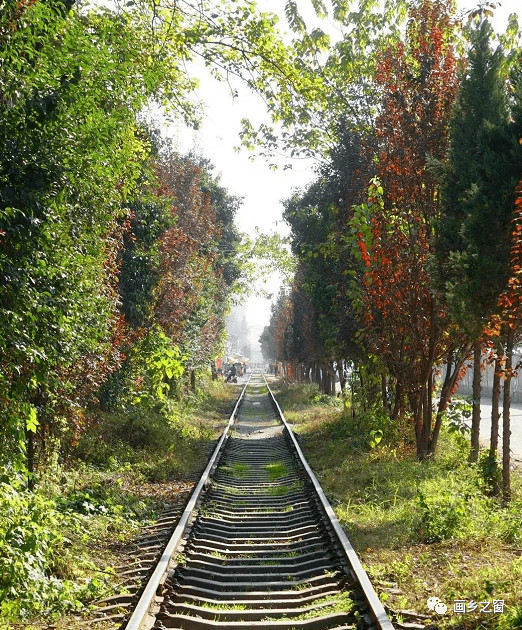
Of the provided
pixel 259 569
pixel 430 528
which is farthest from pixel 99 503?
pixel 430 528

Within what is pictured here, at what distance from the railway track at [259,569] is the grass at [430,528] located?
321mm

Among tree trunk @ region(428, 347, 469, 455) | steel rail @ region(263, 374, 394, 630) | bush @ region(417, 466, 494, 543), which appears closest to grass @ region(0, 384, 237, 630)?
steel rail @ region(263, 374, 394, 630)

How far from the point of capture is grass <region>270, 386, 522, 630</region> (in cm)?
579

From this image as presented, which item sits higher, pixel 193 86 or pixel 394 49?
pixel 394 49

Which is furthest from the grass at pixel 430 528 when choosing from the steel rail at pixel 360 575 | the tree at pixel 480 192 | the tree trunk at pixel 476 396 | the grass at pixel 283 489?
the tree at pixel 480 192

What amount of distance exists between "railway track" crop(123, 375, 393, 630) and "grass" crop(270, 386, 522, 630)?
0.32 m

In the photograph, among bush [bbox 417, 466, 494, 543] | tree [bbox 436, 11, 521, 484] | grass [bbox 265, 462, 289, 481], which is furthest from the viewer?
grass [bbox 265, 462, 289, 481]

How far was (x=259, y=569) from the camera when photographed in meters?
7.09

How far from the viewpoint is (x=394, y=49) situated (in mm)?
12055

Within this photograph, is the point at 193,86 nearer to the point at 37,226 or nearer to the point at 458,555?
the point at 37,226

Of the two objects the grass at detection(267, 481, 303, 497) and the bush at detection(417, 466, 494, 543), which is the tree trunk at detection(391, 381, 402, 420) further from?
the bush at detection(417, 466, 494, 543)

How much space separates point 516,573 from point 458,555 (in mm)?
1057

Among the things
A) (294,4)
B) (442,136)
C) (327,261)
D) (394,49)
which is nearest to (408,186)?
(442,136)

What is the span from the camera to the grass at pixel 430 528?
5793 millimetres
